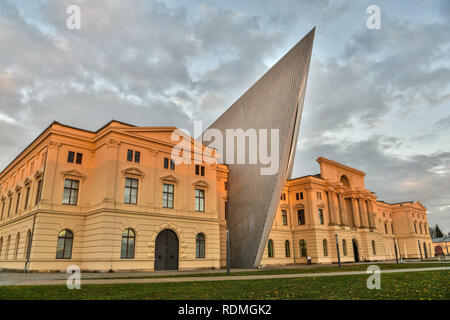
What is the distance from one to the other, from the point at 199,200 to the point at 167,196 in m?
3.94

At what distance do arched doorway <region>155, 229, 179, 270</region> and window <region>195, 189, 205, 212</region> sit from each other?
13.4 feet

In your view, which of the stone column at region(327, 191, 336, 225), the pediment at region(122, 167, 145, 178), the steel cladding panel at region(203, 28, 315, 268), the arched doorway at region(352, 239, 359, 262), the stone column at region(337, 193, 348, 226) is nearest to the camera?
the pediment at region(122, 167, 145, 178)

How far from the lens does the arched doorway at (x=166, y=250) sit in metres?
28.9

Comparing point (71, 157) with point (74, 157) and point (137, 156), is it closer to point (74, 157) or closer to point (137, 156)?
point (74, 157)

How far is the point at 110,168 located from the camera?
2752 centimetres

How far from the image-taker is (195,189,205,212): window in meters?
33.3

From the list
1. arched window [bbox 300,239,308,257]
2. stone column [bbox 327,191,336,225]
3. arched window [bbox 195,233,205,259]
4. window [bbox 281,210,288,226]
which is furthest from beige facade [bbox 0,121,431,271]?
stone column [bbox 327,191,336,225]

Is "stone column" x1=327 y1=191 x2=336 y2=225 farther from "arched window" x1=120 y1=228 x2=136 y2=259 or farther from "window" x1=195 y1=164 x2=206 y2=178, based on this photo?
"arched window" x1=120 y1=228 x2=136 y2=259

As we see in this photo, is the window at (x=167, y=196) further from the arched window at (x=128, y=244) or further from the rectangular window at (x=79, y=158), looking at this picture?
the rectangular window at (x=79, y=158)

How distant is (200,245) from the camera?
32.1 meters

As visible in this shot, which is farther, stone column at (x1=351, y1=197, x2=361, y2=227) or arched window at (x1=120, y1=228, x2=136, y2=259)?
stone column at (x1=351, y1=197, x2=361, y2=227)

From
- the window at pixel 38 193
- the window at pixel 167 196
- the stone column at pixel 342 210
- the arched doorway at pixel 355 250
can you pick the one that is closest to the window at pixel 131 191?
the window at pixel 167 196

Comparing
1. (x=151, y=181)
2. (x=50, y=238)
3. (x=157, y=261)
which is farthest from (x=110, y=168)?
(x=157, y=261)
